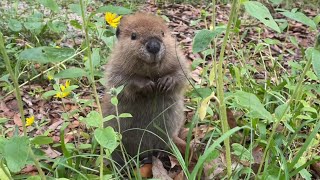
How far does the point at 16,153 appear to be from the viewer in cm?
196

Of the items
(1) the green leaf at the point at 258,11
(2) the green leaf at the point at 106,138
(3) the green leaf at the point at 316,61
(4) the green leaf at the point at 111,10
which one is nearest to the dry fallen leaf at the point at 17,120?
(2) the green leaf at the point at 106,138

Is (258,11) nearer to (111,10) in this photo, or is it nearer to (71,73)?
(111,10)

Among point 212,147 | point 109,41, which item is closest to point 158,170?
point 212,147

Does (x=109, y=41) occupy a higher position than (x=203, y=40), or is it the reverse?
(x=203, y=40)

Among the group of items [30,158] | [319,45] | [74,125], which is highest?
[319,45]

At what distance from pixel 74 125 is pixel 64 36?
1.73 m

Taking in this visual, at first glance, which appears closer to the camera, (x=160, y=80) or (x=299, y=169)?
(x=299, y=169)

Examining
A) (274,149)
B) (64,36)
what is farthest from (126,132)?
(64,36)

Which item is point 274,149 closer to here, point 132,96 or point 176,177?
point 176,177

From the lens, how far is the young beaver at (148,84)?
343cm

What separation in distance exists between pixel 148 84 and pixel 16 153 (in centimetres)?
154

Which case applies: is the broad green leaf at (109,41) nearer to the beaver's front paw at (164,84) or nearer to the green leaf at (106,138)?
the beaver's front paw at (164,84)

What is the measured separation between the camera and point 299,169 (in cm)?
265

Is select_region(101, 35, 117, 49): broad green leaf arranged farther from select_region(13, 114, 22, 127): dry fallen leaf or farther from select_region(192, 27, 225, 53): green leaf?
select_region(192, 27, 225, 53): green leaf
